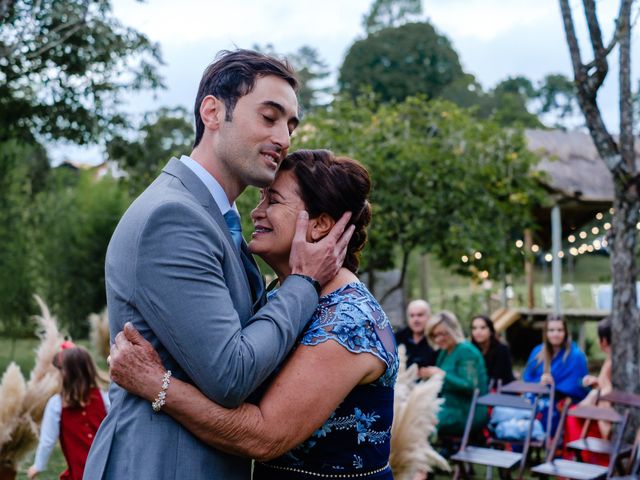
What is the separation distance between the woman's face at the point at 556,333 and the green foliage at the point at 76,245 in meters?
14.2

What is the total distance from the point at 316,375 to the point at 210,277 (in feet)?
1.26

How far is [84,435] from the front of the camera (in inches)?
232

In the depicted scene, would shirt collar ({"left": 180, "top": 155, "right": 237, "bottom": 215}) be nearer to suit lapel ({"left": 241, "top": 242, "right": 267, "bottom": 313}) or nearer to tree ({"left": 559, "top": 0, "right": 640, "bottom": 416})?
suit lapel ({"left": 241, "top": 242, "right": 267, "bottom": 313})

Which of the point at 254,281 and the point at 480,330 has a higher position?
the point at 254,281

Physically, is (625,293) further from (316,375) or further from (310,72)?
(310,72)

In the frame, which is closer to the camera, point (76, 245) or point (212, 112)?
point (212, 112)

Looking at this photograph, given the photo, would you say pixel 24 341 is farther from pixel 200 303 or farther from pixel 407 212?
pixel 200 303

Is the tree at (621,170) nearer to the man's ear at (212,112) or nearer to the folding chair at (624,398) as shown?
the folding chair at (624,398)

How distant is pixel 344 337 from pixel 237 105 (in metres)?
0.70

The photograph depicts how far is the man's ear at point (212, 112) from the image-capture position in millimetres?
2443

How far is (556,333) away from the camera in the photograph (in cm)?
903

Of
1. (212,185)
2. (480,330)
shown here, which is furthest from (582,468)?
(212,185)

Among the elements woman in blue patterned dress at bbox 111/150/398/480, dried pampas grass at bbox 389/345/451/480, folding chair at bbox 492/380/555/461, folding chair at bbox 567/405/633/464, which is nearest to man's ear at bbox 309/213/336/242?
woman in blue patterned dress at bbox 111/150/398/480

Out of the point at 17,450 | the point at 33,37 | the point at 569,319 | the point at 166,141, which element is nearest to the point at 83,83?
the point at 33,37
